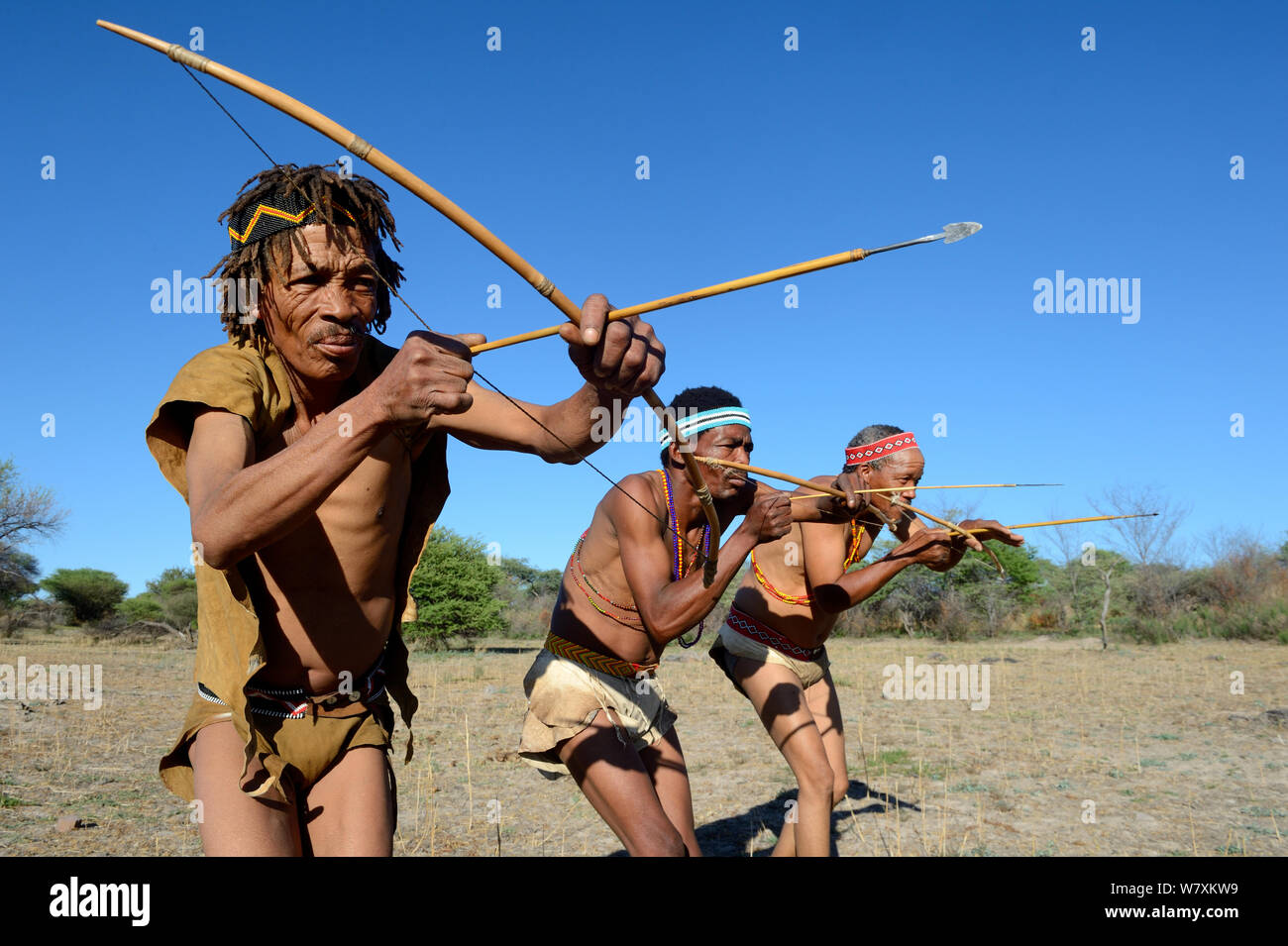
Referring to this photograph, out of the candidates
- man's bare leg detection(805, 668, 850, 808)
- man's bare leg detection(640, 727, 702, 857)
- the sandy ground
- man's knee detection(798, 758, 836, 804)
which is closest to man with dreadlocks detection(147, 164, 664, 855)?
man's bare leg detection(640, 727, 702, 857)

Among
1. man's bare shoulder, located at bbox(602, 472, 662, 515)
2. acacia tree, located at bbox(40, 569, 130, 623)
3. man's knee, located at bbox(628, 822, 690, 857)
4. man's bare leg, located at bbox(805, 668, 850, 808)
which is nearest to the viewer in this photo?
man's knee, located at bbox(628, 822, 690, 857)

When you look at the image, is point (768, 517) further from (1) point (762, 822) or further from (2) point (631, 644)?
(1) point (762, 822)

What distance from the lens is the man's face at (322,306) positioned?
269 centimetres

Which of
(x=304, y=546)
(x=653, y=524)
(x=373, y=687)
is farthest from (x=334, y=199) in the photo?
(x=653, y=524)

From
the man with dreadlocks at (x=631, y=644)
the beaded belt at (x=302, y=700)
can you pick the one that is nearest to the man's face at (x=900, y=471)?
the man with dreadlocks at (x=631, y=644)

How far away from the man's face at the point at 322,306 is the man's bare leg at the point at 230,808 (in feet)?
3.60

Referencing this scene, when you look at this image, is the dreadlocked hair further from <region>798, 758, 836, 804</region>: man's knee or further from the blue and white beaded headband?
<region>798, 758, 836, 804</region>: man's knee

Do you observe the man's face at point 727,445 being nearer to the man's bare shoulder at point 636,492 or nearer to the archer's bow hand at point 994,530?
the man's bare shoulder at point 636,492

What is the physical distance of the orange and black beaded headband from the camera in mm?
2742

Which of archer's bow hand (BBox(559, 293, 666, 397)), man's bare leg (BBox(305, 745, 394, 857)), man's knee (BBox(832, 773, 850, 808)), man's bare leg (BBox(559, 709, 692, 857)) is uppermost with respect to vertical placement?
archer's bow hand (BBox(559, 293, 666, 397))
